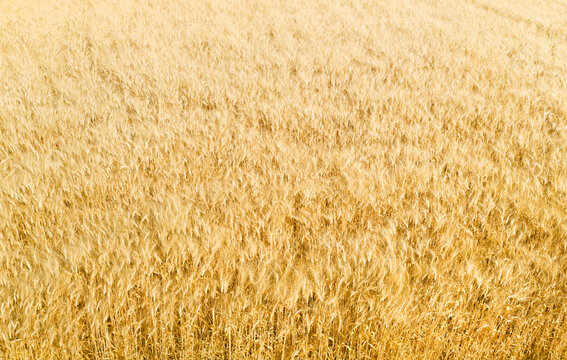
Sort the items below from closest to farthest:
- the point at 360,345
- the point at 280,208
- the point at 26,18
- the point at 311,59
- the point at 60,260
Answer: the point at 360,345
the point at 60,260
the point at 280,208
the point at 311,59
the point at 26,18

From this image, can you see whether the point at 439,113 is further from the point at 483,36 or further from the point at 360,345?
the point at 483,36

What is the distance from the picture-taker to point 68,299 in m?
1.20

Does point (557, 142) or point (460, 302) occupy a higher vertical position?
point (557, 142)

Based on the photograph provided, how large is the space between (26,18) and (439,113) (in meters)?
6.36

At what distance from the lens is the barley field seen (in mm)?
1152

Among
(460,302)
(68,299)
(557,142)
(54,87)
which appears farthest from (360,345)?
(54,87)

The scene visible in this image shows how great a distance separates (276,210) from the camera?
170cm

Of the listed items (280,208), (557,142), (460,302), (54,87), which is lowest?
(54,87)

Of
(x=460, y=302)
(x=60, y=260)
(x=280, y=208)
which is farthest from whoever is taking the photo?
(x=280, y=208)

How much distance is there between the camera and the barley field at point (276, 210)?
45.4 inches

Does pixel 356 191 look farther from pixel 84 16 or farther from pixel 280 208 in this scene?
pixel 84 16

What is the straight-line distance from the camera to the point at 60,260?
140 cm

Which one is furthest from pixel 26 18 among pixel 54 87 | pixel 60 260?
pixel 60 260

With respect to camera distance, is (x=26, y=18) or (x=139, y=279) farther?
(x=26, y=18)
